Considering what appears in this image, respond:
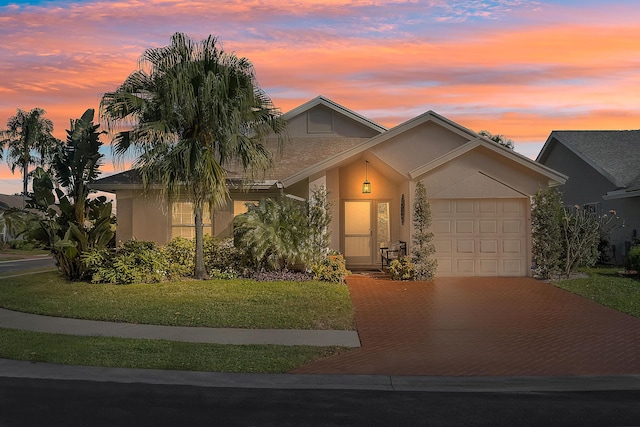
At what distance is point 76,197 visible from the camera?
18.2m

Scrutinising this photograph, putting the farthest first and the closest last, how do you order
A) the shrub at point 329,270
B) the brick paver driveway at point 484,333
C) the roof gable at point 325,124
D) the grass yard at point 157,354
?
the roof gable at point 325,124 < the shrub at point 329,270 < the brick paver driveway at point 484,333 < the grass yard at point 157,354

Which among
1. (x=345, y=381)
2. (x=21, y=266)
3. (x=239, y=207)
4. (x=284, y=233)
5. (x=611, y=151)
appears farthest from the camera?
(x=21, y=266)

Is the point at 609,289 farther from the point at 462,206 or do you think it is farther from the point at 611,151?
the point at 611,151

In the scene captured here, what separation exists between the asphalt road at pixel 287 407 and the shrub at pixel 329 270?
953 centimetres

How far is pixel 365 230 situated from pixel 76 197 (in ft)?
30.7

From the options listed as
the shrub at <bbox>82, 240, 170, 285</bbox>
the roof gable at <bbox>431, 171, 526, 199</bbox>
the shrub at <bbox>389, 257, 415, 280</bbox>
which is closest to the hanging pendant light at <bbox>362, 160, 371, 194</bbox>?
the roof gable at <bbox>431, 171, 526, 199</bbox>

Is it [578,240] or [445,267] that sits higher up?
[578,240]

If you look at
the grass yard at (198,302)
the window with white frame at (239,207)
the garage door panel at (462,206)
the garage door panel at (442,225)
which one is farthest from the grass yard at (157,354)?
the window with white frame at (239,207)

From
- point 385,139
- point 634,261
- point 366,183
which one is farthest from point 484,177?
point 634,261

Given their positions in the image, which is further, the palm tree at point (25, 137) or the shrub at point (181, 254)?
the palm tree at point (25, 137)

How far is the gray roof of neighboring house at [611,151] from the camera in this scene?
891 inches

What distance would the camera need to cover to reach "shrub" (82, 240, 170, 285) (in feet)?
53.9

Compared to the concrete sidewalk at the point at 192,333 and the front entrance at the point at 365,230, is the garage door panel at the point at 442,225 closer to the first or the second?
the front entrance at the point at 365,230

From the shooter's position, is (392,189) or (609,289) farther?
A: (392,189)
